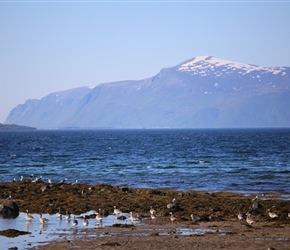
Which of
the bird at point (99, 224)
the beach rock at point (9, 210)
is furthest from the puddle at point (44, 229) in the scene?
the beach rock at point (9, 210)

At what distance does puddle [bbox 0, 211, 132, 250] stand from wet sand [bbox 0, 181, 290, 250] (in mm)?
656

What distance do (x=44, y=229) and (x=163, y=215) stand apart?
6478 mm

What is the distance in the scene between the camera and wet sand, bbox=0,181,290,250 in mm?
24000

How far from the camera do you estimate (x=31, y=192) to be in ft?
139

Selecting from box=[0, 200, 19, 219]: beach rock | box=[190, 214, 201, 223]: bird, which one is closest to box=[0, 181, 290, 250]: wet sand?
box=[190, 214, 201, 223]: bird

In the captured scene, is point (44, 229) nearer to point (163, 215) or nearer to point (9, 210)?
point (9, 210)

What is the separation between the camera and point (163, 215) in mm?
31516

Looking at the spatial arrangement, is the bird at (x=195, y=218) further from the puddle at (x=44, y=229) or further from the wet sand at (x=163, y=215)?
the puddle at (x=44, y=229)

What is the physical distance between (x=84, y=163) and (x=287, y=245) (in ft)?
185

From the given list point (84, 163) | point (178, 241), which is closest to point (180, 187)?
point (178, 241)

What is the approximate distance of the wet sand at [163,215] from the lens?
945 inches

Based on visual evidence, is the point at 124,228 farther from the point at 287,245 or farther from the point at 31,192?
the point at 31,192

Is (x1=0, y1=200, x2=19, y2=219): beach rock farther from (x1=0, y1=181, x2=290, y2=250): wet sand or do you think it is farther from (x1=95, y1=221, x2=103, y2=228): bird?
(x1=95, y1=221, x2=103, y2=228): bird

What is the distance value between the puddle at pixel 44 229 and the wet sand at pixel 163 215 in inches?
25.8
